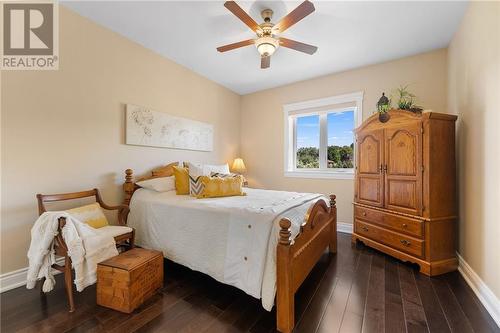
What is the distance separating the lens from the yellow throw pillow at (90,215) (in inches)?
81.3

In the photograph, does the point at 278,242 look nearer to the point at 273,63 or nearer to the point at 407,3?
the point at 407,3

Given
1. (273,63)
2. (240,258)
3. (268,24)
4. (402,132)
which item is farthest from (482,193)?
(273,63)

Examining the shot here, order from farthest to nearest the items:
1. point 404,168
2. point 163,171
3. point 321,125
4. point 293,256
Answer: point 321,125 < point 163,171 < point 404,168 < point 293,256

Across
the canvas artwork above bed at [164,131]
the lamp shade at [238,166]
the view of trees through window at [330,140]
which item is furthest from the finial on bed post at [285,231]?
the lamp shade at [238,166]

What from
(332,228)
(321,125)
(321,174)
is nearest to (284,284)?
(332,228)

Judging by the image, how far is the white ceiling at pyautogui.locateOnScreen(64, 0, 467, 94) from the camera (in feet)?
7.20

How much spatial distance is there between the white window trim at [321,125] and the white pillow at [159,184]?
2242 mm

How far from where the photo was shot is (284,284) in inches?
57.6

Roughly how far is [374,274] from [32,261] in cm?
306

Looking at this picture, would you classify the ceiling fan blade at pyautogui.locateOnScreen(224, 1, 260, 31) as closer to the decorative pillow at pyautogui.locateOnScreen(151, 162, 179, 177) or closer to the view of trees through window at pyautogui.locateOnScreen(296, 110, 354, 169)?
the decorative pillow at pyautogui.locateOnScreen(151, 162, 179, 177)

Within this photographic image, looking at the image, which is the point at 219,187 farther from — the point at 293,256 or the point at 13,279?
the point at 13,279

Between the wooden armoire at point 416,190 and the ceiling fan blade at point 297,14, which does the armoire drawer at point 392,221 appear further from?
the ceiling fan blade at point 297,14

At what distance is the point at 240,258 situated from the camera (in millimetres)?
1706

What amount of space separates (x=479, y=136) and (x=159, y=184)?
331cm
